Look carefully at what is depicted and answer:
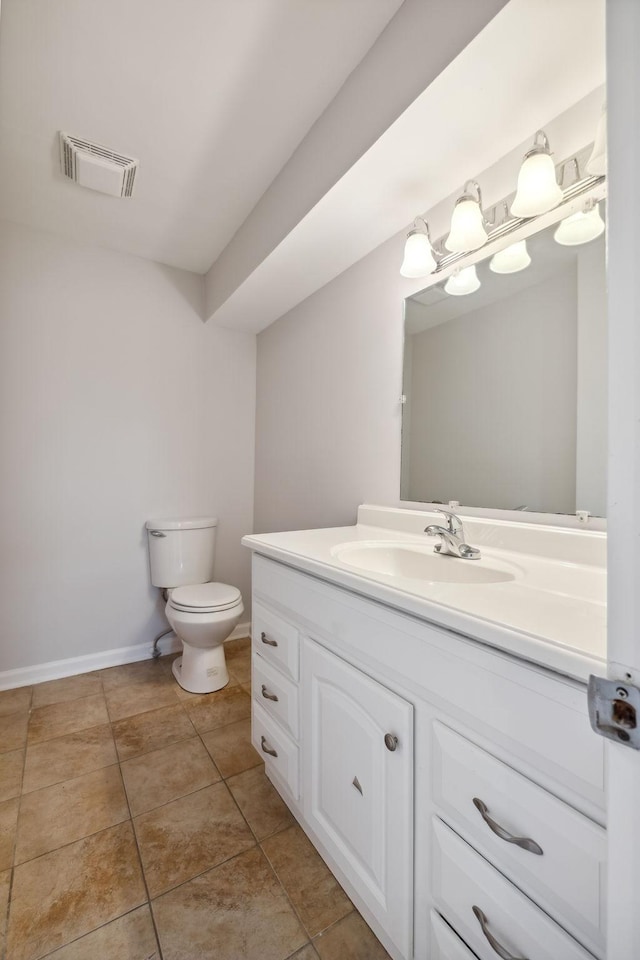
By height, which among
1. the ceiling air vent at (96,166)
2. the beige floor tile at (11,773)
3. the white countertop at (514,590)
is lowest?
the beige floor tile at (11,773)

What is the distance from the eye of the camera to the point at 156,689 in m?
2.01

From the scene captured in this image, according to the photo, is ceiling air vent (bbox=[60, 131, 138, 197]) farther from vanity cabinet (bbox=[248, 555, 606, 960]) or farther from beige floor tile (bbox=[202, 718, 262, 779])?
beige floor tile (bbox=[202, 718, 262, 779])

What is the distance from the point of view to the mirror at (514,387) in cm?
102

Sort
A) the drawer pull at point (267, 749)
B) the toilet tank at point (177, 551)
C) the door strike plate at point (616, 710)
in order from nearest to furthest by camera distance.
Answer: the door strike plate at point (616, 710), the drawer pull at point (267, 749), the toilet tank at point (177, 551)

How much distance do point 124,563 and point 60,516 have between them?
0.42 metres

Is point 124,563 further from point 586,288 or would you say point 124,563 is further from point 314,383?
point 586,288

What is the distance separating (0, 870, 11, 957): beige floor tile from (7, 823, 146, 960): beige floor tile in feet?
0.04

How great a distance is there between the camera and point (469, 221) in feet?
3.98

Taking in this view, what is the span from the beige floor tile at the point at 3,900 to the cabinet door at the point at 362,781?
0.71 metres

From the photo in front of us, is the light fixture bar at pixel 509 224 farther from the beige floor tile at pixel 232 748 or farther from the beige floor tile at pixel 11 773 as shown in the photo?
the beige floor tile at pixel 11 773

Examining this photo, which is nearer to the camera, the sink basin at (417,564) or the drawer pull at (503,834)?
the drawer pull at (503,834)

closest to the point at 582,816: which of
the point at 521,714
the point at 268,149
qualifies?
the point at 521,714

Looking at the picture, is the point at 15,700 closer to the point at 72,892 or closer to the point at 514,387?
the point at 72,892

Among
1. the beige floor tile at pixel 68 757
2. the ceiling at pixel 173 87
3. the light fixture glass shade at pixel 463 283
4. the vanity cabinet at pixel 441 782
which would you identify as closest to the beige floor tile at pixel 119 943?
the vanity cabinet at pixel 441 782
